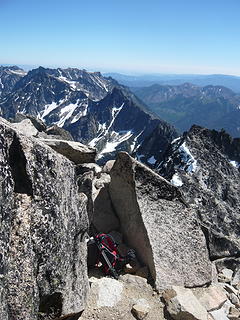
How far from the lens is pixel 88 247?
14.9 m

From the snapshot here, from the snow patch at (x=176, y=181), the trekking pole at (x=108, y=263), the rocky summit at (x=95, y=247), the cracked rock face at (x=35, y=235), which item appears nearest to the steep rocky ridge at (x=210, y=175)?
the snow patch at (x=176, y=181)

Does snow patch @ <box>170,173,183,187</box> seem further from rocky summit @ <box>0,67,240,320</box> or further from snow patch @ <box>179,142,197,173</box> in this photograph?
rocky summit @ <box>0,67,240,320</box>

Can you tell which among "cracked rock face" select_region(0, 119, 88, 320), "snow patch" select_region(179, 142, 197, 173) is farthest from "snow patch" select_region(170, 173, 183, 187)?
"cracked rock face" select_region(0, 119, 88, 320)

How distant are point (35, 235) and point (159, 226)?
7149mm

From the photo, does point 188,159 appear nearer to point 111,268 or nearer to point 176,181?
point 176,181

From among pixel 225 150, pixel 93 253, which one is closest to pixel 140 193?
pixel 93 253

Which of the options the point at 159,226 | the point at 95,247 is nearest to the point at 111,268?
the point at 95,247

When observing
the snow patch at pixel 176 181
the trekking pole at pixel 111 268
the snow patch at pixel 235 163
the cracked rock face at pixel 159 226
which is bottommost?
the snow patch at pixel 176 181

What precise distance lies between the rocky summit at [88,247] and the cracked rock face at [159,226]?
0.15 ft

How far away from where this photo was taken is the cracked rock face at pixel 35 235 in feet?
28.3

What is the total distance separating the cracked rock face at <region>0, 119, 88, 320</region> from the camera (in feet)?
28.3

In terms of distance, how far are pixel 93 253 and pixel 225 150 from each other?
57.5 m

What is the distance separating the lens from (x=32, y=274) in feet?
30.1

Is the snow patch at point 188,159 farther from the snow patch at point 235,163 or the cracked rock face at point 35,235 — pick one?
the cracked rock face at point 35,235
